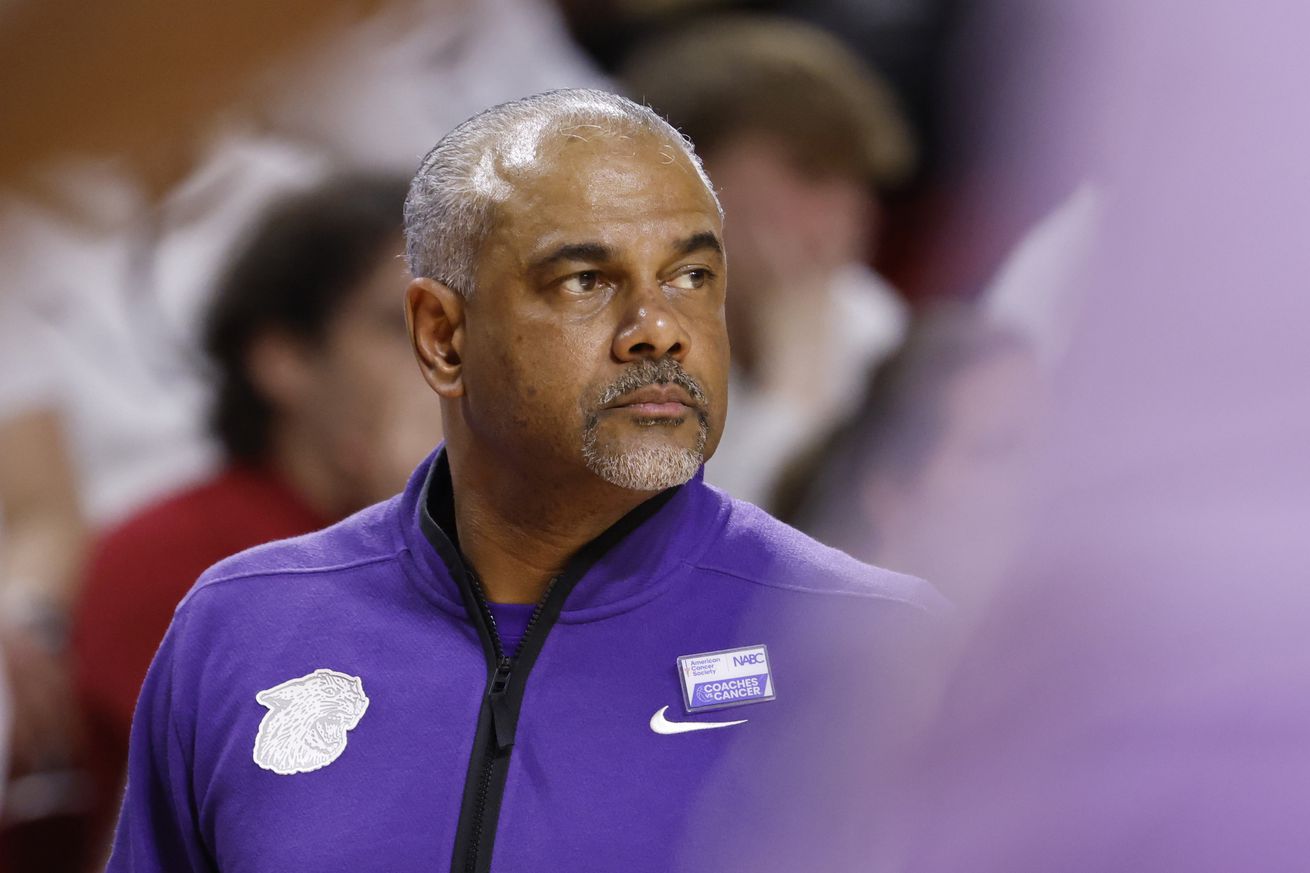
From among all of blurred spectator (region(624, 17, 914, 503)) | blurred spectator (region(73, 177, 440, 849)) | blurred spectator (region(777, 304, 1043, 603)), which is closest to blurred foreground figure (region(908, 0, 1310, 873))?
blurred spectator (region(777, 304, 1043, 603))

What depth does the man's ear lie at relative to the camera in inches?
78.4

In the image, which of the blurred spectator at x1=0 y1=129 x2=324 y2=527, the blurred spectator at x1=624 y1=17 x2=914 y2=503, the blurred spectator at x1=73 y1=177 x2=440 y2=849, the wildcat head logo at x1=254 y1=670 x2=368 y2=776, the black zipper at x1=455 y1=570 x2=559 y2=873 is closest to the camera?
the black zipper at x1=455 y1=570 x2=559 y2=873

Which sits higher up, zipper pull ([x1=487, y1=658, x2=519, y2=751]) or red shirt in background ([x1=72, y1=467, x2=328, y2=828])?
red shirt in background ([x1=72, y1=467, x2=328, y2=828])

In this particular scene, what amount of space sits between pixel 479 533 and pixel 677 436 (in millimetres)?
306

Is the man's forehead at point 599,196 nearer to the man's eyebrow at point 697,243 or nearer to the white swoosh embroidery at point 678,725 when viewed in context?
the man's eyebrow at point 697,243

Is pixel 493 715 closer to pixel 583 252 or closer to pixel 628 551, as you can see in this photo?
pixel 628 551

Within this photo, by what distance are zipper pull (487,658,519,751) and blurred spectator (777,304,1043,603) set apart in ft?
1.36

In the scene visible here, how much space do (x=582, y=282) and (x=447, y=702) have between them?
0.49 m

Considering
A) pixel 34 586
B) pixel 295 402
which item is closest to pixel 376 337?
pixel 295 402

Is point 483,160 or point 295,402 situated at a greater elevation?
point 295,402

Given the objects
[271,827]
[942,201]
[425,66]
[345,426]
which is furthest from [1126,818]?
[942,201]

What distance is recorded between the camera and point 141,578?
3.30 m

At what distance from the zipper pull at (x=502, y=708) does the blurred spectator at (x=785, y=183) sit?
6.34ft

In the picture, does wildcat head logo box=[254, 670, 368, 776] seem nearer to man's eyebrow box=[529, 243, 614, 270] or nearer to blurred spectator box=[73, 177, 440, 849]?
man's eyebrow box=[529, 243, 614, 270]
